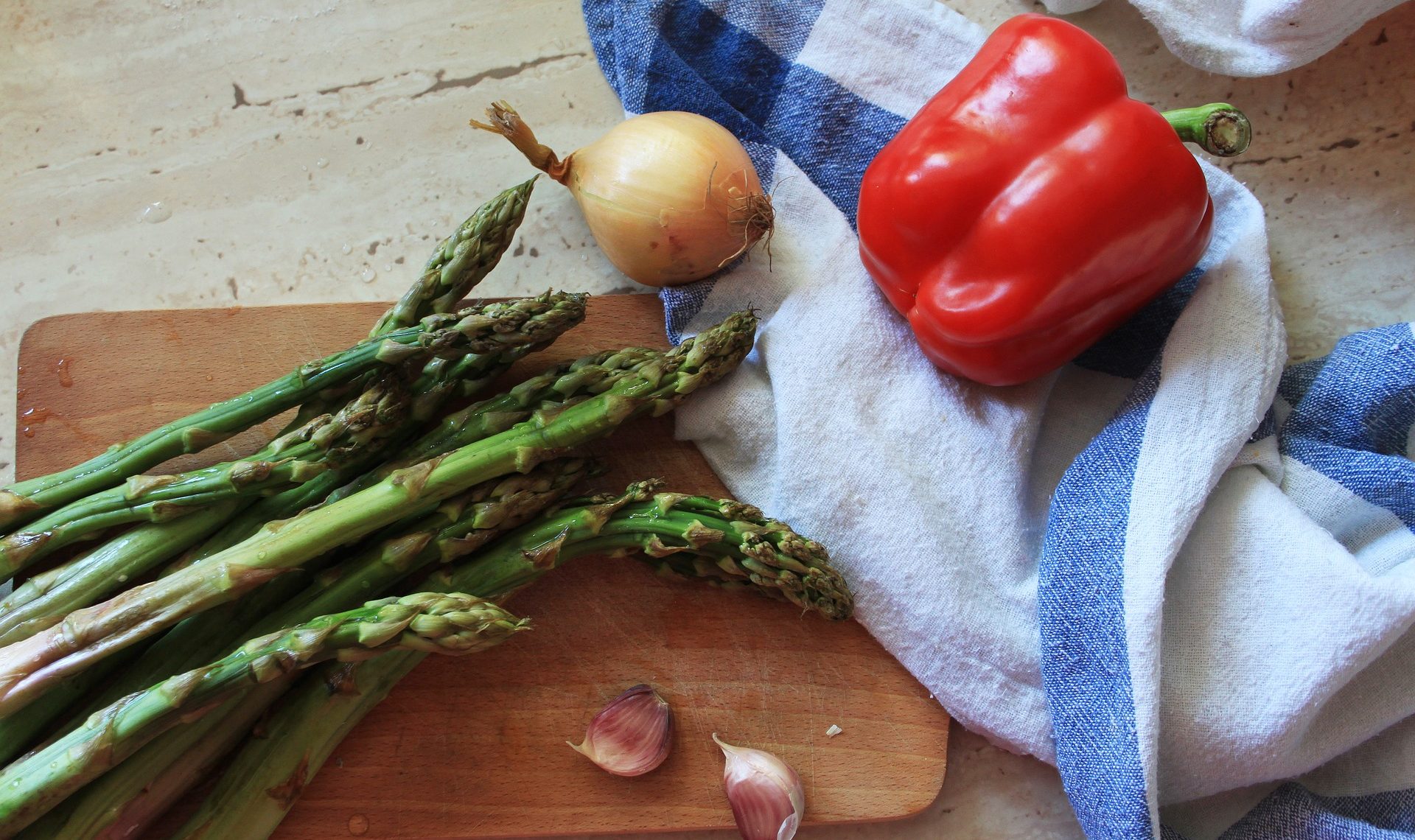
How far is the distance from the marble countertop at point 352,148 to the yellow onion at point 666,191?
163mm

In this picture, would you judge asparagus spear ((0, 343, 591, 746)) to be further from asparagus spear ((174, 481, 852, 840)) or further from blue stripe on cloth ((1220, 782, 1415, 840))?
blue stripe on cloth ((1220, 782, 1415, 840))

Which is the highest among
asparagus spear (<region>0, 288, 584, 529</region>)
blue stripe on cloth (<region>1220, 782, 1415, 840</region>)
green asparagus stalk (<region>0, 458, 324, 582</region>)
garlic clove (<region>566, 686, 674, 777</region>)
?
asparagus spear (<region>0, 288, 584, 529</region>)

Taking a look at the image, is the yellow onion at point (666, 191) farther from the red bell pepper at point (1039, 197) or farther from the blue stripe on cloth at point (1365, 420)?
the blue stripe on cloth at point (1365, 420)

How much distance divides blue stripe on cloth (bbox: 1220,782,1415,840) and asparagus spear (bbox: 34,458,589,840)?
→ 116 centimetres

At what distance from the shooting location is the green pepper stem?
4.31 feet

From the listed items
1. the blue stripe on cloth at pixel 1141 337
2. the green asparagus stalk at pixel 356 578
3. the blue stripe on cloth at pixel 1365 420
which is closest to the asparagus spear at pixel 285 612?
the green asparagus stalk at pixel 356 578

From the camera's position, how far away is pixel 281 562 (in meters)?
1.26

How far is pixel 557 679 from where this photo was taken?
1.46 m

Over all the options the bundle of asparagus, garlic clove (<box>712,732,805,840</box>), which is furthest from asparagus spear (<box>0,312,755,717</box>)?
garlic clove (<box>712,732,805,840</box>)

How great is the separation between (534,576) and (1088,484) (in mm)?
837

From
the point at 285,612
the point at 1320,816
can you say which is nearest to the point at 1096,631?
the point at 1320,816

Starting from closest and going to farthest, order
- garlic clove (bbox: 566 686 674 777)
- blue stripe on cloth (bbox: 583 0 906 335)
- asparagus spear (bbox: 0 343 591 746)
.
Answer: asparagus spear (bbox: 0 343 591 746)
garlic clove (bbox: 566 686 674 777)
blue stripe on cloth (bbox: 583 0 906 335)

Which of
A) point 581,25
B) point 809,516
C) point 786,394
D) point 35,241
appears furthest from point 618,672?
point 35,241

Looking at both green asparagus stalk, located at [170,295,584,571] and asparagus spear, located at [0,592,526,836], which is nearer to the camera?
asparagus spear, located at [0,592,526,836]
